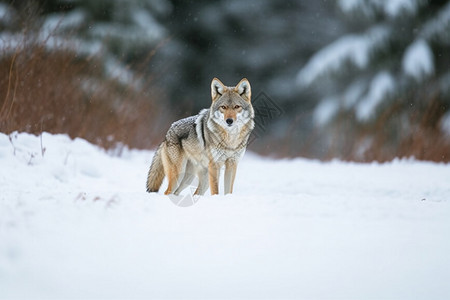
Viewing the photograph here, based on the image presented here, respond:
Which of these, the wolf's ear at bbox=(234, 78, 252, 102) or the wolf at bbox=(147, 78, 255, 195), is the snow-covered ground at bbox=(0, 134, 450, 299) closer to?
the wolf at bbox=(147, 78, 255, 195)

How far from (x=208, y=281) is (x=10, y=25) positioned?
5.70 m

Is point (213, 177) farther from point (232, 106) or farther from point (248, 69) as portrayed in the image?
point (248, 69)

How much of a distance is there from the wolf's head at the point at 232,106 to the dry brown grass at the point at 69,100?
230 cm

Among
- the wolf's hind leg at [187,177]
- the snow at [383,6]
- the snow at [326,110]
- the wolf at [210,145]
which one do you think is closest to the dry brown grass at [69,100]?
the wolf at [210,145]

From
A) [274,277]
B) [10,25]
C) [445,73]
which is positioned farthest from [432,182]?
[445,73]

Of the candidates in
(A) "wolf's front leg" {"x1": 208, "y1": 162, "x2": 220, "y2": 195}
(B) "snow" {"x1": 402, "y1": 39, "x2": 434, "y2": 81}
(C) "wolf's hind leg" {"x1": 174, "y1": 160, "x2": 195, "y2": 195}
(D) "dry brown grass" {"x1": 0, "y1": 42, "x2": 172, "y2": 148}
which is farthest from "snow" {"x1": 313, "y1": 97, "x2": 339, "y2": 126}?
(A) "wolf's front leg" {"x1": 208, "y1": 162, "x2": 220, "y2": 195}

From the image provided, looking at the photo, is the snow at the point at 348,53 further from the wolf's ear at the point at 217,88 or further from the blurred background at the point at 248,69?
the wolf's ear at the point at 217,88

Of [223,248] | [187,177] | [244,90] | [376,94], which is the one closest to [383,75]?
[376,94]

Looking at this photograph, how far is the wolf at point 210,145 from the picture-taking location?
4.23 m

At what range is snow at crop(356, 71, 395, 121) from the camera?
464 inches

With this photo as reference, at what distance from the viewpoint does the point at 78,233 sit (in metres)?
2.38

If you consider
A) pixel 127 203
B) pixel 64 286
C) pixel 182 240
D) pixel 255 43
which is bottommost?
pixel 64 286

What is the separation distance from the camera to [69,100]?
22.9 ft

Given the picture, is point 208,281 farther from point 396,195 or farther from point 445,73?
point 445,73
